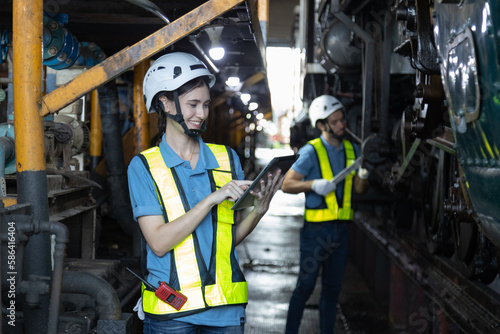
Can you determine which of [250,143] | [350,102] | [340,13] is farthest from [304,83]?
[250,143]

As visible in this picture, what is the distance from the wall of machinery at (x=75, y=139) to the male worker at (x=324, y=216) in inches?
41.4

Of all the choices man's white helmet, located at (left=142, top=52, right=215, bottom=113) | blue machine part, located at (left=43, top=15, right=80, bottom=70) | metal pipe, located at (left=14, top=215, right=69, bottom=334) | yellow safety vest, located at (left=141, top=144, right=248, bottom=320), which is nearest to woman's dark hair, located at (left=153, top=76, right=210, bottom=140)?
man's white helmet, located at (left=142, top=52, right=215, bottom=113)

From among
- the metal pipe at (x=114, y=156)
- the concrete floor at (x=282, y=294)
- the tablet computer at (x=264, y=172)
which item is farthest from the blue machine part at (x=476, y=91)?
the metal pipe at (x=114, y=156)

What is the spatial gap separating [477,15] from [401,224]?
16.6ft

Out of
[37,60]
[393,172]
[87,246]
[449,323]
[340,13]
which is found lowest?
[449,323]

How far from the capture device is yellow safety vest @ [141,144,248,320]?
228 cm

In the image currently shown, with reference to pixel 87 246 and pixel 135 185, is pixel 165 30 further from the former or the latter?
pixel 87 246

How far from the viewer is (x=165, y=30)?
262cm

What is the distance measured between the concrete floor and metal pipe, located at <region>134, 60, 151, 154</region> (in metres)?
1.95

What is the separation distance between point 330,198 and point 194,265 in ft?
7.88

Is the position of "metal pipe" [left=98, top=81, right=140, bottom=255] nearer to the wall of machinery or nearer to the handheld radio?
the wall of machinery

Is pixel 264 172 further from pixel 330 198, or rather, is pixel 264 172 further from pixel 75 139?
pixel 75 139

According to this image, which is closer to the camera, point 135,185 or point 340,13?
point 135,185

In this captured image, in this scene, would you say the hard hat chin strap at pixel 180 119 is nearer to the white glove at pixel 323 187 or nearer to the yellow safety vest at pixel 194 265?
the yellow safety vest at pixel 194 265
